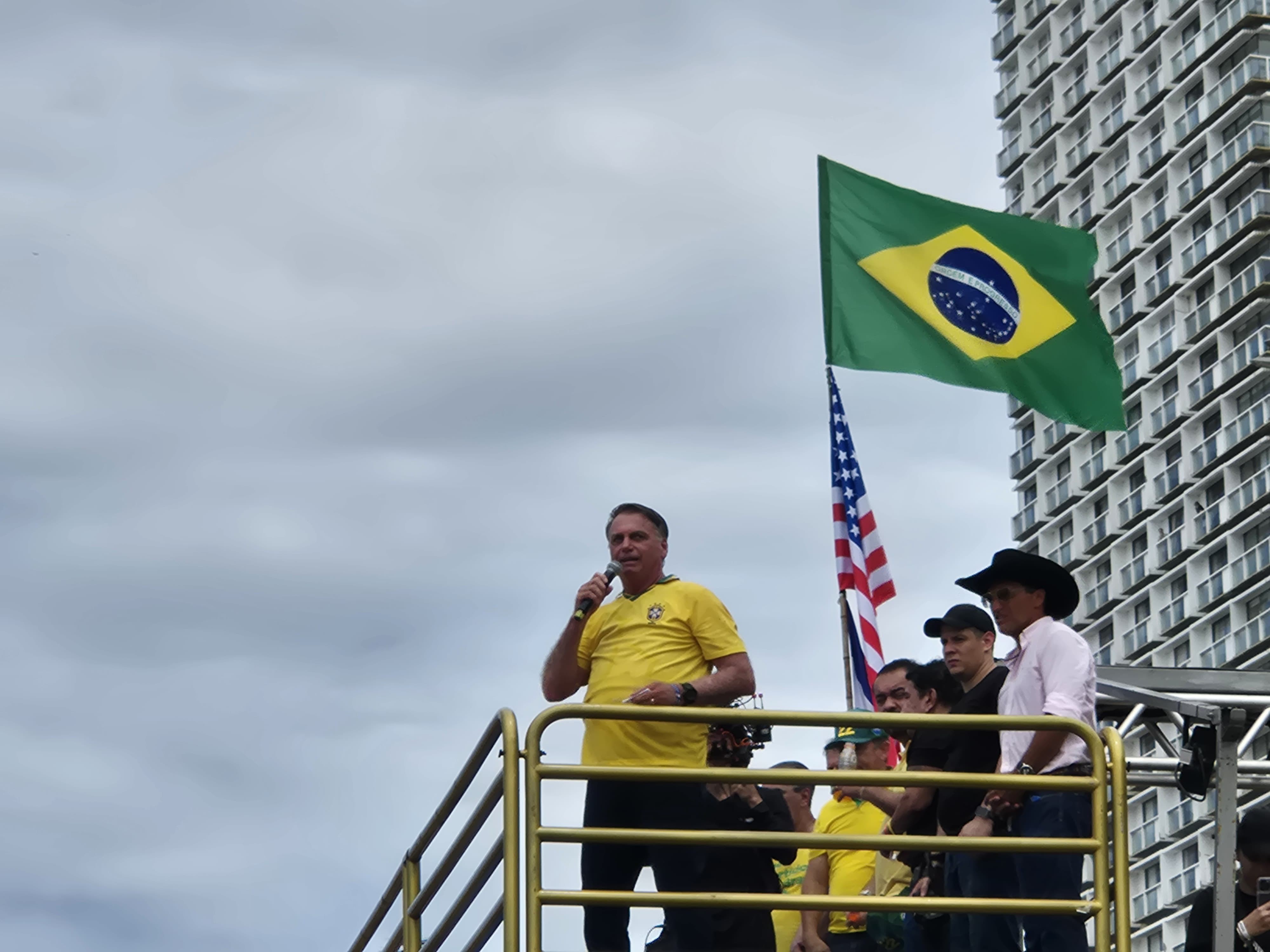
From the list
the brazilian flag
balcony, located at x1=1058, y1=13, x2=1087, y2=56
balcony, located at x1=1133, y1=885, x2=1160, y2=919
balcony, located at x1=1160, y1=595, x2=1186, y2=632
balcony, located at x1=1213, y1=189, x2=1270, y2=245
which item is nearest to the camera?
the brazilian flag

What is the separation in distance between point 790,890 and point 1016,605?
2.88m

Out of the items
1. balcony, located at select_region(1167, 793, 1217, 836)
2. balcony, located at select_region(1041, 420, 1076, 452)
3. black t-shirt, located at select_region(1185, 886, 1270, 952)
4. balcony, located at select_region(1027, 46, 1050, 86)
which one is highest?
balcony, located at select_region(1027, 46, 1050, 86)

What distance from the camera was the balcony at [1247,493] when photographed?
102062 mm

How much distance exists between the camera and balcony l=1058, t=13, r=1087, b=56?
122312 millimetres

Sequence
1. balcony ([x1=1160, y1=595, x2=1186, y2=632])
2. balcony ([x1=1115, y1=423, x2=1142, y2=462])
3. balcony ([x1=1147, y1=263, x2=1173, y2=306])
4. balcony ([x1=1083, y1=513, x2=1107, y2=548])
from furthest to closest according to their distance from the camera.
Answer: balcony ([x1=1083, y1=513, x2=1107, y2=548]) < balcony ([x1=1147, y1=263, x2=1173, y2=306]) < balcony ([x1=1115, y1=423, x2=1142, y2=462]) < balcony ([x1=1160, y1=595, x2=1186, y2=632])

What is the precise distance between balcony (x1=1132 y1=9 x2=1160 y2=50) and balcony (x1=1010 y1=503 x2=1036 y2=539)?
22.6m

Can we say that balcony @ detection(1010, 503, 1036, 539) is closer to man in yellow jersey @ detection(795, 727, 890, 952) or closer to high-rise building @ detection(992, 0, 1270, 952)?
high-rise building @ detection(992, 0, 1270, 952)

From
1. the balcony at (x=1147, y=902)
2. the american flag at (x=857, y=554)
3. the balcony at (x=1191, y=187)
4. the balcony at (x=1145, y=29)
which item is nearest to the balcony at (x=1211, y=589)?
the balcony at (x=1147, y=902)

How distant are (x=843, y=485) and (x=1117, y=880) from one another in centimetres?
1236

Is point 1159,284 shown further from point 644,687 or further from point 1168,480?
point 644,687

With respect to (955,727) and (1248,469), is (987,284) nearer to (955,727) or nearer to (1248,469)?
(955,727)

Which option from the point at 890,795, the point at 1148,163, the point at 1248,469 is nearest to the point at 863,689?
the point at 890,795

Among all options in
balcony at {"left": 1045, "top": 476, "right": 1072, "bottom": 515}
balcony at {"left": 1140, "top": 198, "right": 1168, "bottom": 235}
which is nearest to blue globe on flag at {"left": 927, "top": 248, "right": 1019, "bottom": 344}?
balcony at {"left": 1140, "top": 198, "right": 1168, "bottom": 235}

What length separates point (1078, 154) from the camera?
12144cm
